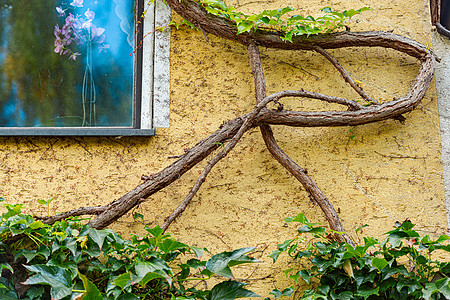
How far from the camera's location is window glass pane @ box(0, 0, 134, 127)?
2.21m

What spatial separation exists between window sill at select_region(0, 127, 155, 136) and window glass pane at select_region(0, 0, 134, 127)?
105 mm

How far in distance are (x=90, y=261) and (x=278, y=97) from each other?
3.95ft

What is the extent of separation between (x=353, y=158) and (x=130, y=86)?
1339mm

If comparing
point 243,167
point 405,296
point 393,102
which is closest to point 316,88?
point 393,102

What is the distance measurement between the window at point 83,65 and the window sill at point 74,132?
44 millimetres

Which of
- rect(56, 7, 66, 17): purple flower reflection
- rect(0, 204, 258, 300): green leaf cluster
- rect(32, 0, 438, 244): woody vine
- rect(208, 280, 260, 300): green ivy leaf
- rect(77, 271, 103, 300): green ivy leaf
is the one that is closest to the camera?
rect(77, 271, 103, 300): green ivy leaf

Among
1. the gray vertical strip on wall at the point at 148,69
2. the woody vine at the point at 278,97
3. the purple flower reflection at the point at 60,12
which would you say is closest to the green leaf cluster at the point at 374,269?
the woody vine at the point at 278,97

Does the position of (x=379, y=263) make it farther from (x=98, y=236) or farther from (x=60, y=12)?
(x=60, y=12)

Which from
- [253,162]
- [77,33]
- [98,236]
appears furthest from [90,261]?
[77,33]

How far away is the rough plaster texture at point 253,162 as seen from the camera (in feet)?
6.76

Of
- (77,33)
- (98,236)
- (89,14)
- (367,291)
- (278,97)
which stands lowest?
(367,291)

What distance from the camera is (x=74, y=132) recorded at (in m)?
2.09

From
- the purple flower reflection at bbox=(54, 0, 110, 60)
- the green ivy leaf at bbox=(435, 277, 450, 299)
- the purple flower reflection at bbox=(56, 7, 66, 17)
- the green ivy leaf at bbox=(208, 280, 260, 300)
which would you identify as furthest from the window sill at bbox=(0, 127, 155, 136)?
the green ivy leaf at bbox=(435, 277, 450, 299)

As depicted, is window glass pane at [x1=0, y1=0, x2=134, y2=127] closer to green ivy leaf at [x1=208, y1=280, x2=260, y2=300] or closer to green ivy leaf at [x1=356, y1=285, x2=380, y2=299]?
green ivy leaf at [x1=208, y1=280, x2=260, y2=300]
